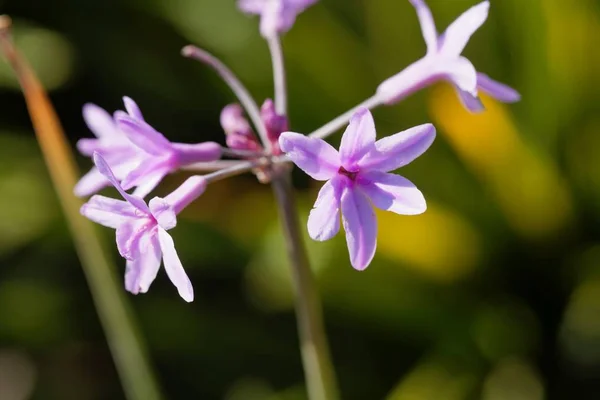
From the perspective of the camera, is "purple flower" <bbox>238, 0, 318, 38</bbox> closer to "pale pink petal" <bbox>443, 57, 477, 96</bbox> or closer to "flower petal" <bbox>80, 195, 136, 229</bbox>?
"pale pink petal" <bbox>443, 57, 477, 96</bbox>

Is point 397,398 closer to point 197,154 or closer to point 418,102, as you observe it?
point 418,102

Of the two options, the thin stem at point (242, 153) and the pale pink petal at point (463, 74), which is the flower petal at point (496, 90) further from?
the thin stem at point (242, 153)

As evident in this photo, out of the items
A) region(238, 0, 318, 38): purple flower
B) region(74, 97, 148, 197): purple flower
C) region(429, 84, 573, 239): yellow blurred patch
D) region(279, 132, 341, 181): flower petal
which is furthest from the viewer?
region(429, 84, 573, 239): yellow blurred patch

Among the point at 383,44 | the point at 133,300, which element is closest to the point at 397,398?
the point at 133,300

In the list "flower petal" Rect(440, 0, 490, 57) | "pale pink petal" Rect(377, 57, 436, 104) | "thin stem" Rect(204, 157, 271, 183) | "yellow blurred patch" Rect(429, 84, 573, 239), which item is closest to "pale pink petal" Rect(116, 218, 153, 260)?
"thin stem" Rect(204, 157, 271, 183)

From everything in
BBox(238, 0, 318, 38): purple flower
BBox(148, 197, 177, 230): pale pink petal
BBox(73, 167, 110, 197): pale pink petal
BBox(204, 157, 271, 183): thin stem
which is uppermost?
BBox(238, 0, 318, 38): purple flower

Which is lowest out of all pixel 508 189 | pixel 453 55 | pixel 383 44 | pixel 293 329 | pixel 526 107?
pixel 293 329
